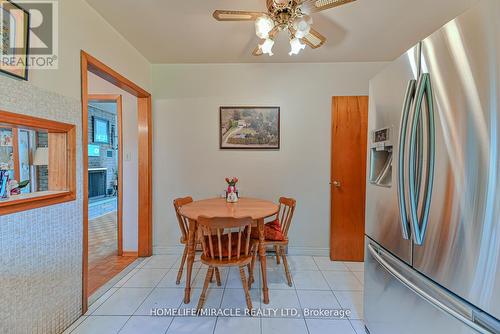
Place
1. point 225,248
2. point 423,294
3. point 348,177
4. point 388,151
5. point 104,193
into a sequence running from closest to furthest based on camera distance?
point 423,294 → point 388,151 → point 225,248 → point 348,177 → point 104,193

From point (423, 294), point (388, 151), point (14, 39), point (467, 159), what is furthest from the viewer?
point (388, 151)

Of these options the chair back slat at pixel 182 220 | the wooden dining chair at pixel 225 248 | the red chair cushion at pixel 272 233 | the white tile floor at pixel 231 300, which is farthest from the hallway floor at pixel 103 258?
the red chair cushion at pixel 272 233

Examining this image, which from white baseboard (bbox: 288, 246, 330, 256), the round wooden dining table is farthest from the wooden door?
the round wooden dining table

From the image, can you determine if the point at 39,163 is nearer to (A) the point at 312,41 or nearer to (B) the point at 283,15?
(B) the point at 283,15

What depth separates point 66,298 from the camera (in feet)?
5.32

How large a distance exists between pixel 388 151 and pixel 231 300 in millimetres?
1695

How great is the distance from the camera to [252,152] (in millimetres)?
2900

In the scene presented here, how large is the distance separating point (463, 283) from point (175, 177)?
9.05 feet

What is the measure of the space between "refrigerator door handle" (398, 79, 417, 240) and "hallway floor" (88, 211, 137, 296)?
8.31 feet

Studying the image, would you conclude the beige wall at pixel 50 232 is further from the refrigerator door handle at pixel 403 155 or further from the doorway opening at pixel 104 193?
the refrigerator door handle at pixel 403 155

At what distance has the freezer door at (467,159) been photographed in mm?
752

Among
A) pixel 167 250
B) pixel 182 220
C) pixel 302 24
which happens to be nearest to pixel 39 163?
pixel 182 220

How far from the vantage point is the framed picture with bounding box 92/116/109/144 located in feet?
20.6

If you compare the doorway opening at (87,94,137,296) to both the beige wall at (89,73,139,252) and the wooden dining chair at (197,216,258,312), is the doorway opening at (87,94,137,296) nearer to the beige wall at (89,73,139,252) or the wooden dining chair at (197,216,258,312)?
the beige wall at (89,73,139,252)
